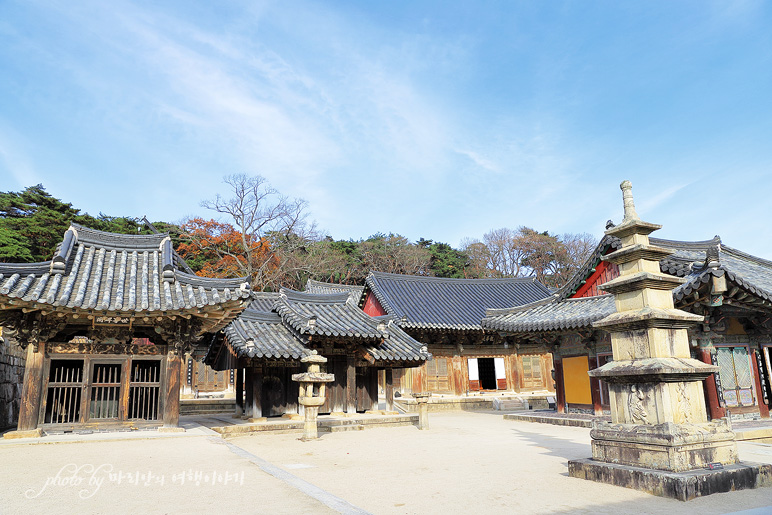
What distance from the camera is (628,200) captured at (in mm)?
7918

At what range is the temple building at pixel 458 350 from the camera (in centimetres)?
2417

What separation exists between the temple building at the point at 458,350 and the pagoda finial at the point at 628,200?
15219 mm

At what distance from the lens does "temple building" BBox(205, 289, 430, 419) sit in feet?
48.8

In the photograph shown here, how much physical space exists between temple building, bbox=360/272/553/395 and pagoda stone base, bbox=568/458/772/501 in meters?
15.8

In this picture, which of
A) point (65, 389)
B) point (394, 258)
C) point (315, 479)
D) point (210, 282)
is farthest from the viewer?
point (394, 258)

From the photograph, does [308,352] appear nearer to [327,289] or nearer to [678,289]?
[678,289]

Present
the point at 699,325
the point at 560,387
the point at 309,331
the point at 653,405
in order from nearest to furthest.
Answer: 1. the point at 653,405
2. the point at 699,325
3. the point at 309,331
4. the point at 560,387

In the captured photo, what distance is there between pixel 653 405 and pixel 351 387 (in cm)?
1057

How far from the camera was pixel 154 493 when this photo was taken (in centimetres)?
604

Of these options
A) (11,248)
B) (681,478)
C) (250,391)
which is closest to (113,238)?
(250,391)

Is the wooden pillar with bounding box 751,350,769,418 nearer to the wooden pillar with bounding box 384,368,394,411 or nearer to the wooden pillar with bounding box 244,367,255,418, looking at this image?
the wooden pillar with bounding box 384,368,394,411

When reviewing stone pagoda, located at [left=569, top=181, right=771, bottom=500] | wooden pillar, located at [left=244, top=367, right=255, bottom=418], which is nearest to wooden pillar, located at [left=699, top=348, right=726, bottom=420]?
stone pagoda, located at [left=569, top=181, right=771, bottom=500]

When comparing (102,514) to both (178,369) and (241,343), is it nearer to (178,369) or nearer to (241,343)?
(178,369)

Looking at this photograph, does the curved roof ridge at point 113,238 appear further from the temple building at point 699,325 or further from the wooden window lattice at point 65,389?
the temple building at point 699,325
